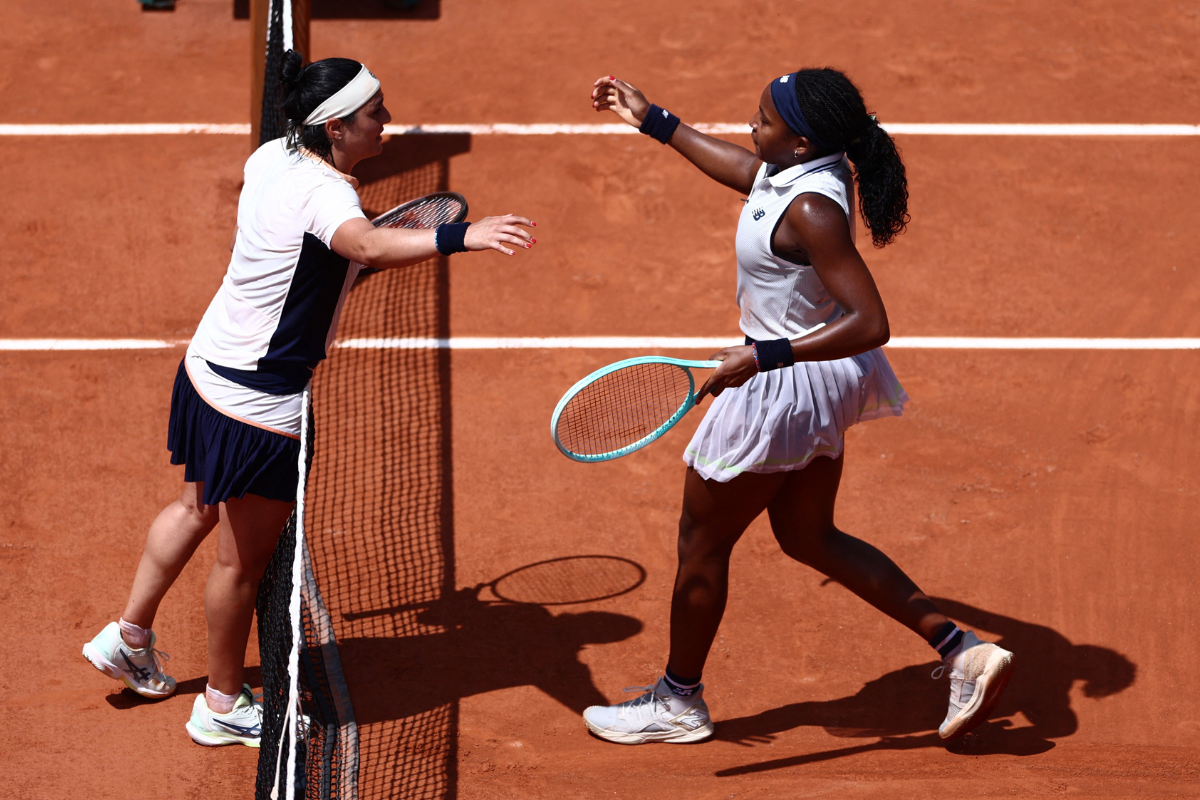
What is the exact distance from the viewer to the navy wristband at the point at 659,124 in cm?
433

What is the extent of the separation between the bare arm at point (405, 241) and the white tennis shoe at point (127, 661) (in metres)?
1.69

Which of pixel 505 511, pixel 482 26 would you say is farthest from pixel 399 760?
pixel 482 26

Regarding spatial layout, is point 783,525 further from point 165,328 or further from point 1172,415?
point 165,328

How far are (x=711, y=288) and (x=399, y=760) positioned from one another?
3421mm

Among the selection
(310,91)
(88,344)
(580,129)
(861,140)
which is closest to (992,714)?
(861,140)

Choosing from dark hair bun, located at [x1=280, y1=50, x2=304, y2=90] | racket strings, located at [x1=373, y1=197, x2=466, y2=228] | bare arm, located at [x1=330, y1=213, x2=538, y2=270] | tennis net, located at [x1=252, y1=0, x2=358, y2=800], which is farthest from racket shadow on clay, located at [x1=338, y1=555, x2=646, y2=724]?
dark hair bun, located at [x1=280, y1=50, x2=304, y2=90]

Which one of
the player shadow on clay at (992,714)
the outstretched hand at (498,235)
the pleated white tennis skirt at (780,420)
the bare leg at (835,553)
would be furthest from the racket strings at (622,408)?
the player shadow on clay at (992,714)

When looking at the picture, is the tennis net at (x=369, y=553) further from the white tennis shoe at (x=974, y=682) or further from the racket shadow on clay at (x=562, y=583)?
the white tennis shoe at (x=974, y=682)

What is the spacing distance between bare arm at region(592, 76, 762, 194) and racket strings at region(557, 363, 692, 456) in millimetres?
691

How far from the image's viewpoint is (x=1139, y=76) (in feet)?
27.8

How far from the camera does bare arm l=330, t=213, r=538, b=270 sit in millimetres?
3309

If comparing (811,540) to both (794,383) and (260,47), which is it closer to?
(794,383)

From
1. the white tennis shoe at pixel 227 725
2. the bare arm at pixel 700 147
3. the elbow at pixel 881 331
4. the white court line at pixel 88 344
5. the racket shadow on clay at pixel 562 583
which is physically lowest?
the white tennis shoe at pixel 227 725

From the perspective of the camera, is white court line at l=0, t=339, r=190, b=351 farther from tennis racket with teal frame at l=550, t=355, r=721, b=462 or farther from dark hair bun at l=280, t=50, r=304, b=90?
tennis racket with teal frame at l=550, t=355, r=721, b=462
